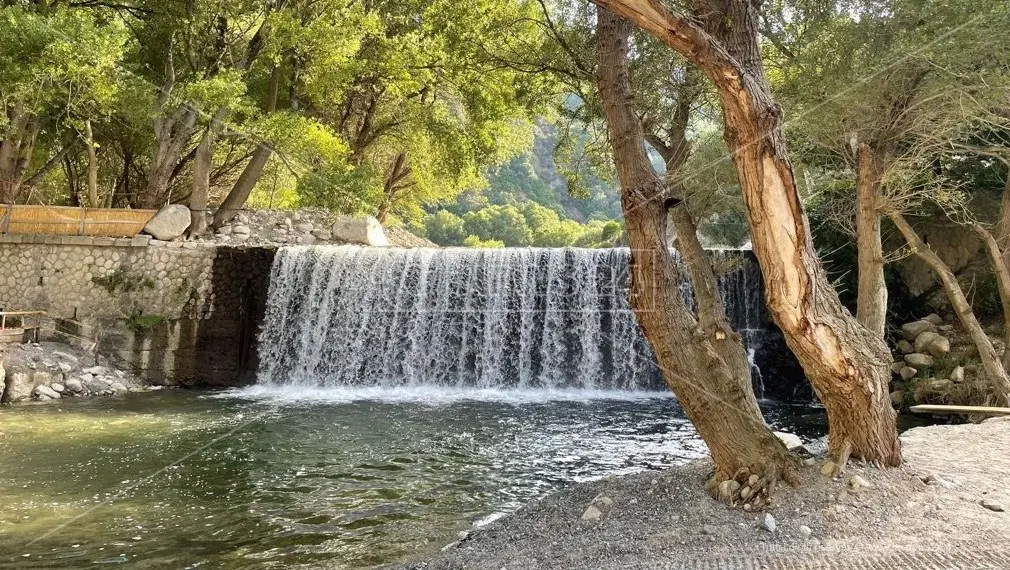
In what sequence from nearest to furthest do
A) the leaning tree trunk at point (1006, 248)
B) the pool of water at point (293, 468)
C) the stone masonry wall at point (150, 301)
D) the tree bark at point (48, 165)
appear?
1. the pool of water at point (293, 468)
2. the leaning tree trunk at point (1006, 248)
3. the stone masonry wall at point (150, 301)
4. the tree bark at point (48, 165)

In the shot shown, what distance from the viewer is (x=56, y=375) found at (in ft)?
37.8

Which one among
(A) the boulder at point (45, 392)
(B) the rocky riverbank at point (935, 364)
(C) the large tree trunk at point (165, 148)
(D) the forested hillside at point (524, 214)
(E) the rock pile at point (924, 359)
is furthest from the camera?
(D) the forested hillside at point (524, 214)

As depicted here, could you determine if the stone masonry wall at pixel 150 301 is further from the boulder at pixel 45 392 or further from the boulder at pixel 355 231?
the boulder at pixel 355 231

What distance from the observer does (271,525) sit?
5.34 m

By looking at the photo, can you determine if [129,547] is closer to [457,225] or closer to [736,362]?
[736,362]

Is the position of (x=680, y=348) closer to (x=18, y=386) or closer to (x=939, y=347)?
(x=939, y=347)

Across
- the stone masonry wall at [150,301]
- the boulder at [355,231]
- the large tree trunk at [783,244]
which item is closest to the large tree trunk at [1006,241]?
the large tree trunk at [783,244]

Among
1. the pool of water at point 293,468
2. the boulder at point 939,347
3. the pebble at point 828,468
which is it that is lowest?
the pool of water at point 293,468

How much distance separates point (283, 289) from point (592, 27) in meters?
8.73

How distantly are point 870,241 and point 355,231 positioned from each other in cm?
1359

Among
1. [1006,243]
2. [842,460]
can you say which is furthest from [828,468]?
[1006,243]

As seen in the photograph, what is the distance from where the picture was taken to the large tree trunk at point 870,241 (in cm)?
679

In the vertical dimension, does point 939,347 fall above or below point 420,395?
above

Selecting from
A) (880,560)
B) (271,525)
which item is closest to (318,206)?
(271,525)
